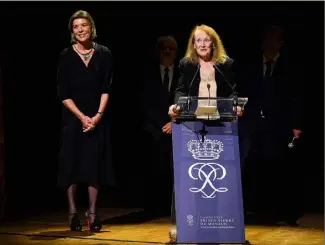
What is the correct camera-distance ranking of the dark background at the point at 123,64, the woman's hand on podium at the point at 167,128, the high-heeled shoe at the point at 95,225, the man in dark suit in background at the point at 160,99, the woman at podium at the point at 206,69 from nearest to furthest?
the woman at podium at the point at 206,69
the high-heeled shoe at the point at 95,225
the woman's hand on podium at the point at 167,128
the man in dark suit in background at the point at 160,99
the dark background at the point at 123,64

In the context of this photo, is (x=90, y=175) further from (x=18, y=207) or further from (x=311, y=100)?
(x=311, y=100)

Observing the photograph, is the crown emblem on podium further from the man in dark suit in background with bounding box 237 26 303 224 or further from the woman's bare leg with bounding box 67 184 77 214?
the man in dark suit in background with bounding box 237 26 303 224

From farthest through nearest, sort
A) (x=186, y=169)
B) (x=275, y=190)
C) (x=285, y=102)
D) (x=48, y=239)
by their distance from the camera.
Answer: (x=275, y=190), (x=285, y=102), (x=48, y=239), (x=186, y=169)

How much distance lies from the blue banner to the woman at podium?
0.32 meters

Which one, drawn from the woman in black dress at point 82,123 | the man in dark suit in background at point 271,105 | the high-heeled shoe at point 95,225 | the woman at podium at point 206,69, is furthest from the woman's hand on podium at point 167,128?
the woman at podium at point 206,69

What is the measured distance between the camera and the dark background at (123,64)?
22.4ft

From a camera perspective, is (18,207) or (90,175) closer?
(90,175)

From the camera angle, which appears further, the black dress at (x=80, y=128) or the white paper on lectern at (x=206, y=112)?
the black dress at (x=80, y=128)

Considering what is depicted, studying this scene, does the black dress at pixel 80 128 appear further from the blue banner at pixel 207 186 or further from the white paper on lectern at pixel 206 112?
the white paper on lectern at pixel 206 112

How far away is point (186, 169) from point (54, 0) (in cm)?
261

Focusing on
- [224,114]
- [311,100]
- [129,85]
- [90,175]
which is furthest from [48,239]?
[311,100]

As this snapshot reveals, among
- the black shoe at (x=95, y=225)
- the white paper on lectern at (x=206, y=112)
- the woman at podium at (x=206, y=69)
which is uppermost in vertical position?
the woman at podium at (x=206, y=69)

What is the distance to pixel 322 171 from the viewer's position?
725cm

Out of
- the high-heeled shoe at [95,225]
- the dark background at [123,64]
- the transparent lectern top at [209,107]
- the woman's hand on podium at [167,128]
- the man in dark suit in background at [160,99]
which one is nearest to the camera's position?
the transparent lectern top at [209,107]
